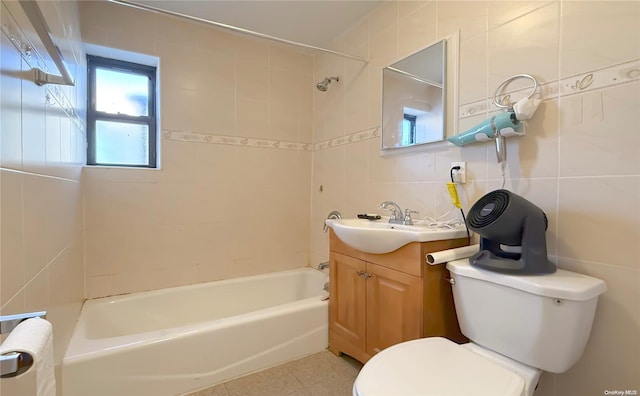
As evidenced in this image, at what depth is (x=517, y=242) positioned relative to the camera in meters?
1.07

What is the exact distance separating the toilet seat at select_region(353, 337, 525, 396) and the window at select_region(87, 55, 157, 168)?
2081 mm

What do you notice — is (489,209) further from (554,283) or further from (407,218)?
(407,218)

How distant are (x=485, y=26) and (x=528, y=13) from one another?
7.3 inches

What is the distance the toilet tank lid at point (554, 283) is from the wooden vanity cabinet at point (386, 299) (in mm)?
215

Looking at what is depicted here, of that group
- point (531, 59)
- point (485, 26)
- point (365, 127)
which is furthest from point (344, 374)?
point (485, 26)

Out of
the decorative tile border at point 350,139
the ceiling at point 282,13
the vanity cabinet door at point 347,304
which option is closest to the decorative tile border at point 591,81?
the decorative tile border at point 350,139

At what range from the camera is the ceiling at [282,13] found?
1.95 meters

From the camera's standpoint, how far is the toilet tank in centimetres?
93

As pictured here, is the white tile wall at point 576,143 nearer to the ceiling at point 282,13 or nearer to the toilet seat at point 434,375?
→ the toilet seat at point 434,375

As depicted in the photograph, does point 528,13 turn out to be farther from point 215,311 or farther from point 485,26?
point 215,311

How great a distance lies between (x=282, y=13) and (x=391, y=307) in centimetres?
201

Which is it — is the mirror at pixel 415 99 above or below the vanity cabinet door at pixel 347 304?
above

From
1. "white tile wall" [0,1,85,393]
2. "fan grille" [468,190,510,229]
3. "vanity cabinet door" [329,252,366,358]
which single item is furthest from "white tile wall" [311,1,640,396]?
"white tile wall" [0,1,85,393]

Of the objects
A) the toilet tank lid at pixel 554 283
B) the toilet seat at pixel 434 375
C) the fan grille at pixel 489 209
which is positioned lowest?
the toilet seat at pixel 434 375
